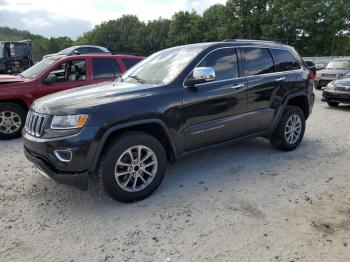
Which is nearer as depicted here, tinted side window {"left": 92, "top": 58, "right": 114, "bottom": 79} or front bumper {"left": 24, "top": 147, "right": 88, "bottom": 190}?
front bumper {"left": 24, "top": 147, "right": 88, "bottom": 190}

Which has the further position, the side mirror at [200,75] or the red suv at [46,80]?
the red suv at [46,80]

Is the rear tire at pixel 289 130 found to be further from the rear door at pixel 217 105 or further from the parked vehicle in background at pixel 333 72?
the parked vehicle in background at pixel 333 72

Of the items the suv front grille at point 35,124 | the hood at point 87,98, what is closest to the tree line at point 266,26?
the hood at point 87,98

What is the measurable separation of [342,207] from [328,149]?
2296 mm

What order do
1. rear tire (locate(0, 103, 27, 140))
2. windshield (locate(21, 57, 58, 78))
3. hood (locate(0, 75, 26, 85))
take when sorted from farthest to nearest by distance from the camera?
windshield (locate(21, 57, 58, 78)), hood (locate(0, 75, 26, 85)), rear tire (locate(0, 103, 27, 140))

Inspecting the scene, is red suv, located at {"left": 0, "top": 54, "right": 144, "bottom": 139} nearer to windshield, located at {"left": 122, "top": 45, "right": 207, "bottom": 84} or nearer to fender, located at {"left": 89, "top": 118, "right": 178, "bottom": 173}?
windshield, located at {"left": 122, "top": 45, "right": 207, "bottom": 84}

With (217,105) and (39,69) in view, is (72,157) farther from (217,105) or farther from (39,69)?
(39,69)

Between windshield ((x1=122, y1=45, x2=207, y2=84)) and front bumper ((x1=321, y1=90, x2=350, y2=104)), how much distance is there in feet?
23.2

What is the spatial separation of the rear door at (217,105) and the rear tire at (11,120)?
4.18m

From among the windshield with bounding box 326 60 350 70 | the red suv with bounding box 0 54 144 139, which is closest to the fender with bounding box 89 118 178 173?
the red suv with bounding box 0 54 144 139

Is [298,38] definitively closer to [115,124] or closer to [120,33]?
[120,33]

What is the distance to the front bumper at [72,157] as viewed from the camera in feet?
11.2

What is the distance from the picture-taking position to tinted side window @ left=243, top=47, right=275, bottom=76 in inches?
193

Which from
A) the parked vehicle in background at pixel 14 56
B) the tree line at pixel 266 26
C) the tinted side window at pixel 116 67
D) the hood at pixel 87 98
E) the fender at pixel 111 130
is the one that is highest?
the tree line at pixel 266 26
